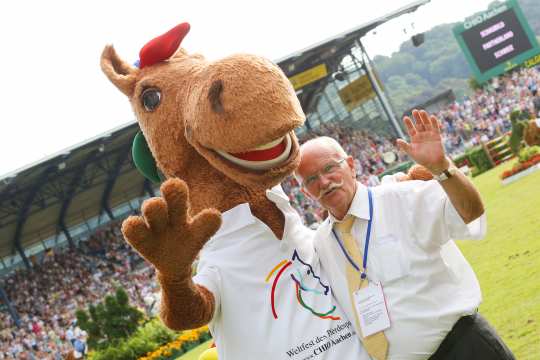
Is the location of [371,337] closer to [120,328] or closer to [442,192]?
[442,192]

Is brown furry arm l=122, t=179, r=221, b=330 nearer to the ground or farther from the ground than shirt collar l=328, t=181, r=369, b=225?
farther from the ground

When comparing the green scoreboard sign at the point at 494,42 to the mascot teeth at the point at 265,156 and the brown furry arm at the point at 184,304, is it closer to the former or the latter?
the mascot teeth at the point at 265,156

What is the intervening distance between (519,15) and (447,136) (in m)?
6.46

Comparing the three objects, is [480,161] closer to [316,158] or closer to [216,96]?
[316,158]

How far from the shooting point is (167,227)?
2314 mm

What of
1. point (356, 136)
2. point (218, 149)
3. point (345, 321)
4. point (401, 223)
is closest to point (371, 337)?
point (345, 321)

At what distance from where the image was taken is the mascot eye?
3062 millimetres

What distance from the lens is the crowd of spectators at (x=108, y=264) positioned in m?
21.3

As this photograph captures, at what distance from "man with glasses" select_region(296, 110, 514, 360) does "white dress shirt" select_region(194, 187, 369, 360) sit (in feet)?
0.29

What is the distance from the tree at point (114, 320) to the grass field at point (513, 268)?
7824 mm

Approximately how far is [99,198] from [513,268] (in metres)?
27.1

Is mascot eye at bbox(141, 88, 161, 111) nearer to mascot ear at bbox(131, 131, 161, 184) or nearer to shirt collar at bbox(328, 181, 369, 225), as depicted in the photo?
mascot ear at bbox(131, 131, 161, 184)

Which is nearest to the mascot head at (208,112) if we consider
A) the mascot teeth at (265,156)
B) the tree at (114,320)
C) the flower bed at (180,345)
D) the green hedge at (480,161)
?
the mascot teeth at (265,156)

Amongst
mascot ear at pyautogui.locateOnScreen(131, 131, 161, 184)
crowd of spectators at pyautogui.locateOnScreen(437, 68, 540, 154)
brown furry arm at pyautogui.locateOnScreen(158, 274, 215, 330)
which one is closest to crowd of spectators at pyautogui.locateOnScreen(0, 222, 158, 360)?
crowd of spectators at pyautogui.locateOnScreen(437, 68, 540, 154)
